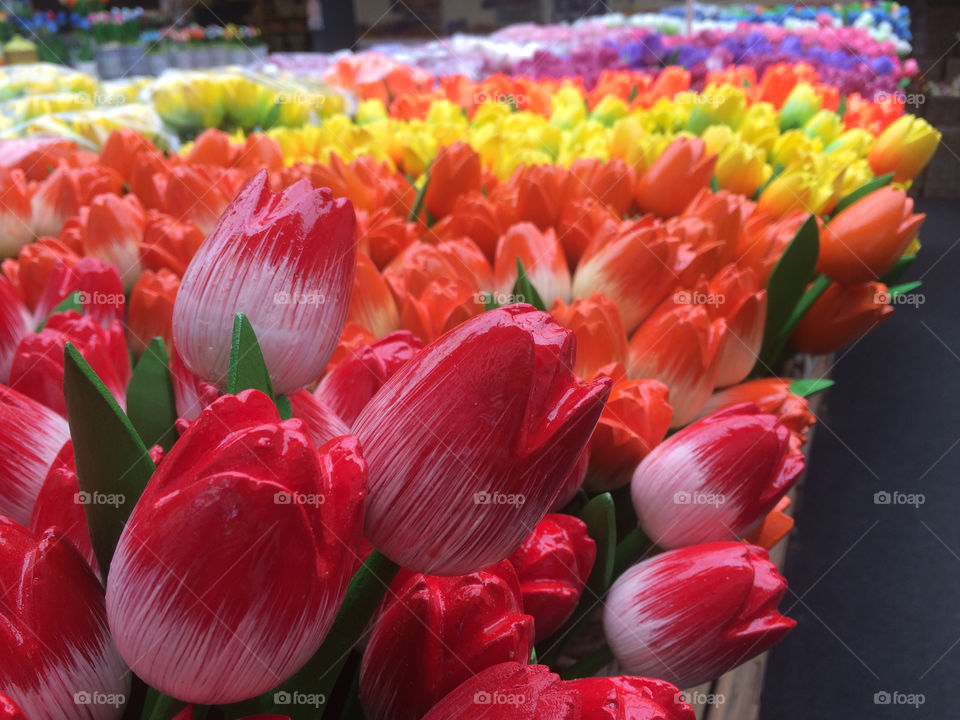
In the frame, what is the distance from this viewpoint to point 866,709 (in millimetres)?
1788

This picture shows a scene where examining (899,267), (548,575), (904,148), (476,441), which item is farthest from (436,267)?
(904,148)

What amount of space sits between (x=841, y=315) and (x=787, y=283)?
0.17 m

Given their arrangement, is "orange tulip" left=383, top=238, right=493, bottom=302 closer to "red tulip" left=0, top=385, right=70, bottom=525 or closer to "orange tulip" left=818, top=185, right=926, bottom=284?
"red tulip" left=0, top=385, right=70, bottom=525

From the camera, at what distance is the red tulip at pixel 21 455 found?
0.47m

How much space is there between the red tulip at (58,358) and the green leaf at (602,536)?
330 millimetres

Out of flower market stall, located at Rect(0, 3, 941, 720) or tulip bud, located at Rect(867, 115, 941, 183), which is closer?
flower market stall, located at Rect(0, 3, 941, 720)

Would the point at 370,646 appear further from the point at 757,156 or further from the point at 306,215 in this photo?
the point at 757,156

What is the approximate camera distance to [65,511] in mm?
429

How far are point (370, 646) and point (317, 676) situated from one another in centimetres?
4

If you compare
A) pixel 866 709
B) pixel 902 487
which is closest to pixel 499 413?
pixel 866 709

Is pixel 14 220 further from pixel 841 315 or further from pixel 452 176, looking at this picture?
pixel 841 315

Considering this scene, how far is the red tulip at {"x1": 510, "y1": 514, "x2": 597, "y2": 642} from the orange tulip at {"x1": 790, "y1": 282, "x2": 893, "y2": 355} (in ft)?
2.45

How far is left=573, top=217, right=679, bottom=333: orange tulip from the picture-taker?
0.88 m

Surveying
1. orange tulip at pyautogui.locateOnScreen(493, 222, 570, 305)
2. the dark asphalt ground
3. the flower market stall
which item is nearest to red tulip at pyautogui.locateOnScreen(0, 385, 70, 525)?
the flower market stall
